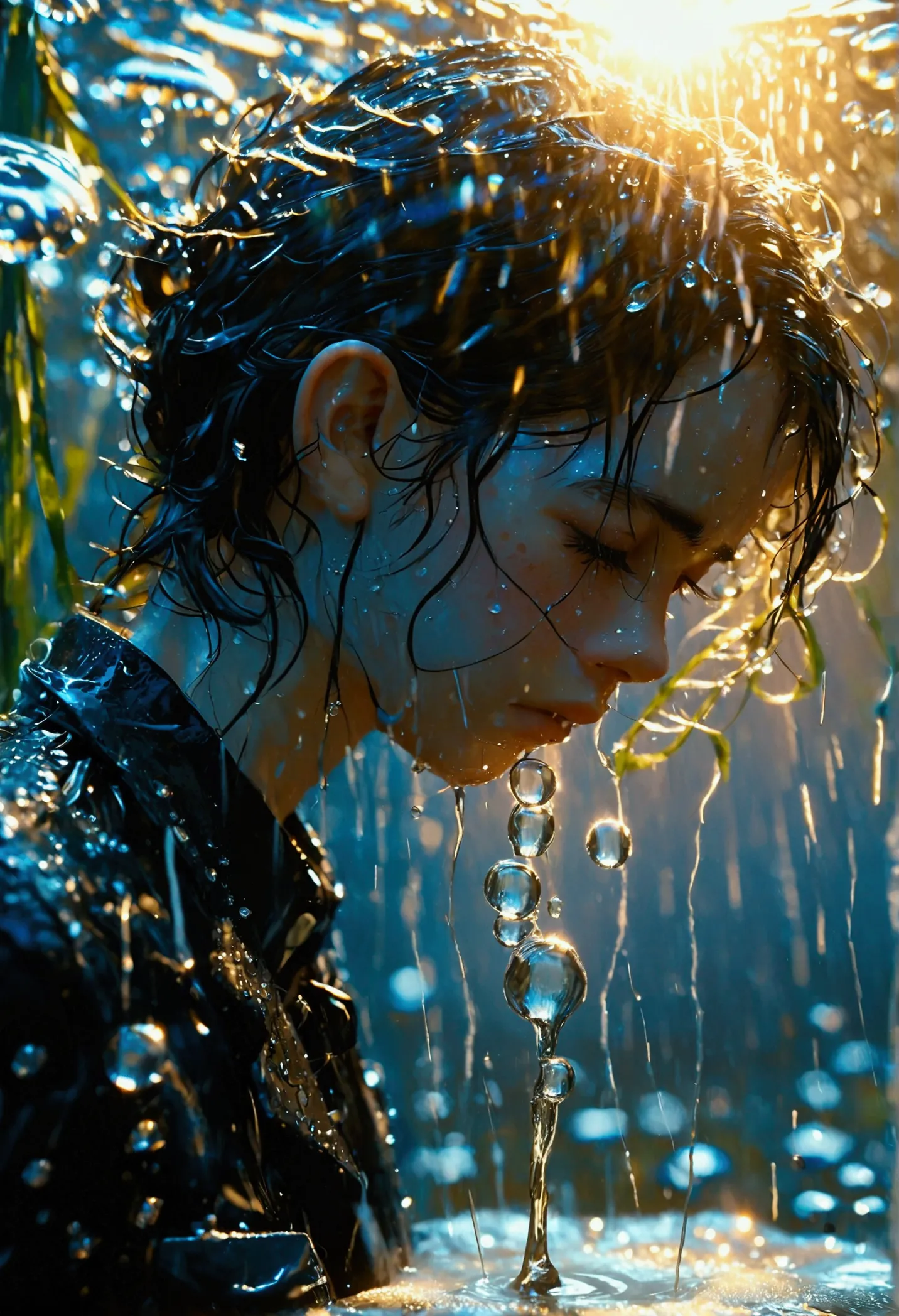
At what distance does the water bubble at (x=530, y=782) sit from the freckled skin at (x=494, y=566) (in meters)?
0.34

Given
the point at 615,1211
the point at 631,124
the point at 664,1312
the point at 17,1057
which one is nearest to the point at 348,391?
the point at 631,124

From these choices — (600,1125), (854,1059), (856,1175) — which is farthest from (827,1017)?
(600,1125)

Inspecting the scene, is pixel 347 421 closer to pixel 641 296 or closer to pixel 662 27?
pixel 641 296

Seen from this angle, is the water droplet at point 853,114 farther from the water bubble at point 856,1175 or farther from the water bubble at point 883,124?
the water bubble at point 856,1175

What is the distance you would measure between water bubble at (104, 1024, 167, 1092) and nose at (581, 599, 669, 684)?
37cm

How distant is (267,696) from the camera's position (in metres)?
0.81

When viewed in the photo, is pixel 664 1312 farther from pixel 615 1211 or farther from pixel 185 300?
pixel 185 300

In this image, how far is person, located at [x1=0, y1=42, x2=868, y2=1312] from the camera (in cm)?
72

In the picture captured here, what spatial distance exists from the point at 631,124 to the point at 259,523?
1.20ft

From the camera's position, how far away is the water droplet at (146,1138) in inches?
23.1

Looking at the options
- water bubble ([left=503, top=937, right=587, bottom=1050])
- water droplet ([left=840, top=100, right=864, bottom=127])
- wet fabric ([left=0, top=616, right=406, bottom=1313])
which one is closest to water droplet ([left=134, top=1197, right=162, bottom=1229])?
wet fabric ([left=0, top=616, right=406, bottom=1313])

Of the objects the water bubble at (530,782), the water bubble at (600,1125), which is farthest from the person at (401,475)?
the water bubble at (600,1125)

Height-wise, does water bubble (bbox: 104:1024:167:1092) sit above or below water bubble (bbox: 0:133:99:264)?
below

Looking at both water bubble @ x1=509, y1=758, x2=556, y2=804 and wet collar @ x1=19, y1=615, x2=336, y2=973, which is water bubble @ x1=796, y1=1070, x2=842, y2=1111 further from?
wet collar @ x1=19, y1=615, x2=336, y2=973
